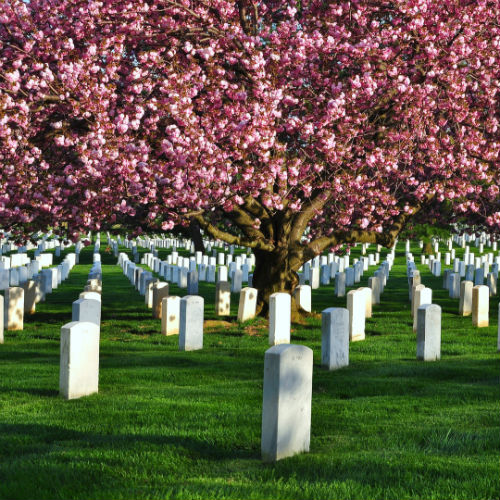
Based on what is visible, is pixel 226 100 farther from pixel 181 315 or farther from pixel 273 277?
pixel 273 277

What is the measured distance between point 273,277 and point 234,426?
11066 mm

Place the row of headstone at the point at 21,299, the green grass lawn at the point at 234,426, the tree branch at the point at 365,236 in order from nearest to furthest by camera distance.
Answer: the green grass lawn at the point at 234,426 < the row of headstone at the point at 21,299 < the tree branch at the point at 365,236

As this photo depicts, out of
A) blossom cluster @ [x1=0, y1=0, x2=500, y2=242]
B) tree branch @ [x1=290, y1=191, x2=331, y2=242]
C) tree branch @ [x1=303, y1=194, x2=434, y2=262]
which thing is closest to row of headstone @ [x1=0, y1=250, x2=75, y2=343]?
blossom cluster @ [x1=0, y1=0, x2=500, y2=242]

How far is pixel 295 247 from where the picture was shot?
19484mm

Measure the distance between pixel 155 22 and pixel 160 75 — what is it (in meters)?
0.96

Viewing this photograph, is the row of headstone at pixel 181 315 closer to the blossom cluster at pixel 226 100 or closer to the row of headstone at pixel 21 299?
the blossom cluster at pixel 226 100

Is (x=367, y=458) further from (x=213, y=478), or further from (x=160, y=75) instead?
(x=160, y=75)

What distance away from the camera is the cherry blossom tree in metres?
14.9

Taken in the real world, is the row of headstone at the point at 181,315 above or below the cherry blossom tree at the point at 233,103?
below

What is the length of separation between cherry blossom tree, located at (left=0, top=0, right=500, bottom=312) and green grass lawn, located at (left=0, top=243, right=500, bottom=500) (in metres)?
3.07

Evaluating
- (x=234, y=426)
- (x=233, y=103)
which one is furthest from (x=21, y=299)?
(x=234, y=426)

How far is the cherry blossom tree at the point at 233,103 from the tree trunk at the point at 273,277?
1142mm

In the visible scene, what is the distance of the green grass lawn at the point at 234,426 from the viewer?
6.55 meters

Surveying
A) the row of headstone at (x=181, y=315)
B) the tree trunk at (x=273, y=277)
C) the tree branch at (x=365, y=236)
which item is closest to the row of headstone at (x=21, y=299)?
the row of headstone at (x=181, y=315)
